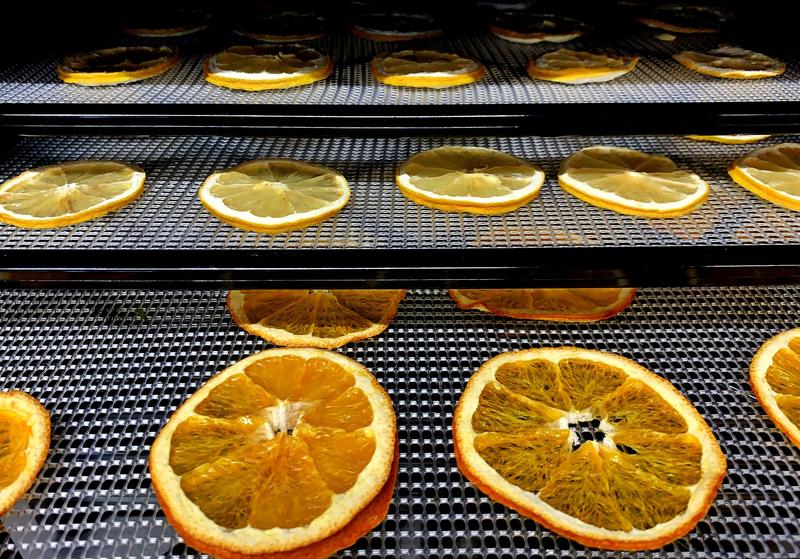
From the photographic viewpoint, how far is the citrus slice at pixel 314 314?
57.2 inches

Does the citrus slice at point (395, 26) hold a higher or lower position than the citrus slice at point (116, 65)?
higher

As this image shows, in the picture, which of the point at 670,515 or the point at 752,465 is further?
the point at 752,465

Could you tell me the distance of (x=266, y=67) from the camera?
147cm

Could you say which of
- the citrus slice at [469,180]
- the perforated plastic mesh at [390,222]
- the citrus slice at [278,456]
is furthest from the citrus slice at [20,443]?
the citrus slice at [469,180]

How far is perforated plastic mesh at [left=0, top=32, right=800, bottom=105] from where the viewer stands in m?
1.29

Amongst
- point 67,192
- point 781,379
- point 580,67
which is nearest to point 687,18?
point 580,67

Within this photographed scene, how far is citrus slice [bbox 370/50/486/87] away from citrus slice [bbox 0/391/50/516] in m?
1.06

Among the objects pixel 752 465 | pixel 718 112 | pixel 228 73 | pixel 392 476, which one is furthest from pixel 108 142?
pixel 752 465

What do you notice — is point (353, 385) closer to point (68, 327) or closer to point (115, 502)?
point (115, 502)

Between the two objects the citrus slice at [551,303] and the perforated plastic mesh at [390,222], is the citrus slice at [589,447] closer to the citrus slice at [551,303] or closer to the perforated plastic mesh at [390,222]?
the citrus slice at [551,303]

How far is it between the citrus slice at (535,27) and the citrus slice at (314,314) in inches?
33.1

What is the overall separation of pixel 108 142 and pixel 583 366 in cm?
145

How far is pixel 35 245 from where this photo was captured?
4.03 feet

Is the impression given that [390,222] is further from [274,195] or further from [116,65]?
[116,65]
